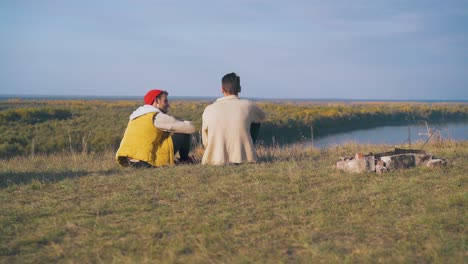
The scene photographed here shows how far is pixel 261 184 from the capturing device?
5.15 m

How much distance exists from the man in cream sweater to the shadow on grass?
4.46ft

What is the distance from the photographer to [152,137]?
6504 mm

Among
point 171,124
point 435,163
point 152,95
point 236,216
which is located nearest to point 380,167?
point 435,163

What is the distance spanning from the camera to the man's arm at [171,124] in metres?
6.42

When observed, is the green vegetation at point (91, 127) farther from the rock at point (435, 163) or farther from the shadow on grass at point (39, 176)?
the rock at point (435, 163)

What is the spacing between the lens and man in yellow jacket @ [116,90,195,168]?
646 cm

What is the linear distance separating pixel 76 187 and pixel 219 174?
1.66 meters

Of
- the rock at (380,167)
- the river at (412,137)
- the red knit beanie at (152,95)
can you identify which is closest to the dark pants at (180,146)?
the red knit beanie at (152,95)

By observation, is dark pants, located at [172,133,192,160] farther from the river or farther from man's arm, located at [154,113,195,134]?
the river

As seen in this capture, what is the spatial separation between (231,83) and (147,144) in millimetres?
1440

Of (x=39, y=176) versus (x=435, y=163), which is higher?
(x=435, y=163)

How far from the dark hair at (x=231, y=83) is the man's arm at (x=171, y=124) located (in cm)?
75

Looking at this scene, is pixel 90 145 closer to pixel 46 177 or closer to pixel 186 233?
pixel 46 177

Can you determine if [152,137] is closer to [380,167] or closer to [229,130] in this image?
[229,130]
